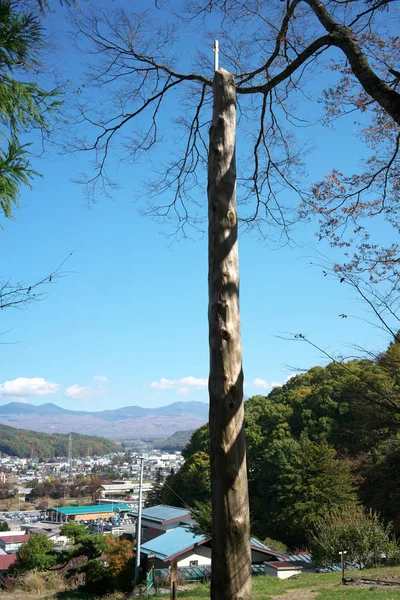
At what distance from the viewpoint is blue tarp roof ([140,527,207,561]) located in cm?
1892

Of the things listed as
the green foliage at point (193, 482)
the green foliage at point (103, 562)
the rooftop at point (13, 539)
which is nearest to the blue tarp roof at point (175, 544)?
the green foliage at point (103, 562)

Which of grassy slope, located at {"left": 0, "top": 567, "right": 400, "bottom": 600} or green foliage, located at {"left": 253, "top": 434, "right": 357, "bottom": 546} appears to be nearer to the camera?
grassy slope, located at {"left": 0, "top": 567, "right": 400, "bottom": 600}

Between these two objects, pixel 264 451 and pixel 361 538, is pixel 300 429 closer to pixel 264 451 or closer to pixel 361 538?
pixel 264 451

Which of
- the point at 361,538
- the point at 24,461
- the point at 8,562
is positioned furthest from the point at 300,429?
the point at 24,461

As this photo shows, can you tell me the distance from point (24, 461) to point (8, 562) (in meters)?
140

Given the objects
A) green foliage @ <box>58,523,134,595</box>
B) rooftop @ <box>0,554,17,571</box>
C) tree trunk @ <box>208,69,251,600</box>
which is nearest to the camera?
tree trunk @ <box>208,69,251,600</box>

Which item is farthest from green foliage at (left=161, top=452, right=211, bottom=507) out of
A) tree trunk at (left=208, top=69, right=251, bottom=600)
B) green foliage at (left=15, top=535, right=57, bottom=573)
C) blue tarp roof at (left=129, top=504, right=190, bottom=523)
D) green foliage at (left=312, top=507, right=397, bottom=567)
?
tree trunk at (left=208, top=69, right=251, bottom=600)

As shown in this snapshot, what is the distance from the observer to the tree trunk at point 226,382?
2.60 m

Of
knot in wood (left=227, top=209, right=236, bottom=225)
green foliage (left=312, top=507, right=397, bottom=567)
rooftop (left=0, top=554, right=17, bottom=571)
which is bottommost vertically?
rooftop (left=0, top=554, right=17, bottom=571)

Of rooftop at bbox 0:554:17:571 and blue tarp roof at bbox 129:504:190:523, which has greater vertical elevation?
blue tarp roof at bbox 129:504:190:523

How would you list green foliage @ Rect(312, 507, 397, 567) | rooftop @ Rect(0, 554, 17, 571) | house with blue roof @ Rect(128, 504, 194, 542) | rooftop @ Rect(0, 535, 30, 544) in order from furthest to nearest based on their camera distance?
1. rooftop @ Rect(0, 535, 30, 544)
2. house with blue roof @ Rect(128, 504, 194, 542)
3. rooftop @ Rect(0, 554, 17, 571)
4. green foliage @ Rect(312, 507, 397, 567)

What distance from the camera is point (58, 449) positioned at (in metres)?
165

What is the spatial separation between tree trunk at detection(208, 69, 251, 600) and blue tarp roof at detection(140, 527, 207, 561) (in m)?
17.5

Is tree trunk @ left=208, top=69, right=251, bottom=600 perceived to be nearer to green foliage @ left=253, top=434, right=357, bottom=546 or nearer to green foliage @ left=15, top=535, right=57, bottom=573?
green foliage @ left=253, top=434, right=357, bottom=546
